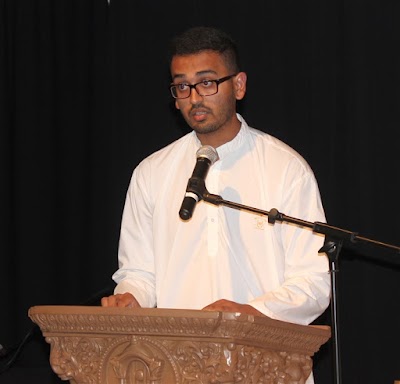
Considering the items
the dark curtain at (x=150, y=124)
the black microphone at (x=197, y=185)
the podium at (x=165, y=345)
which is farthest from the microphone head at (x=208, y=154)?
the dark curtain at (x=150, y=124)

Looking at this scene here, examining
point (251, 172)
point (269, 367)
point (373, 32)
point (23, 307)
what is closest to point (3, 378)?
point (23, 307)

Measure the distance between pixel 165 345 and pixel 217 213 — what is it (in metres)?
1.02

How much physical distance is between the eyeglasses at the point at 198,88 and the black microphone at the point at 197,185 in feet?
1.48

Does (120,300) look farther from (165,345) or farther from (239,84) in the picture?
(239,84)

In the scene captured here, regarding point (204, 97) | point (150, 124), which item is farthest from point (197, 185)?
point (150, 124)

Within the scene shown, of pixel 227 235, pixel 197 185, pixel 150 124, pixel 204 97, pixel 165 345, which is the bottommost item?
pixel 165 345

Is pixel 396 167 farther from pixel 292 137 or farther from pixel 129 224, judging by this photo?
pixel 129 224

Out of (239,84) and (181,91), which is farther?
(239,84)

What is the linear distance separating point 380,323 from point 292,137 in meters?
1.15

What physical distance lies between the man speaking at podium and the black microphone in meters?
0.30

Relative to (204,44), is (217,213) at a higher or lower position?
lower

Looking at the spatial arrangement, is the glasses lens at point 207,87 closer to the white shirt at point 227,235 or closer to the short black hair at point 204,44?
the short black hair at point 204,44

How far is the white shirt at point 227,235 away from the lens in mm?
3588

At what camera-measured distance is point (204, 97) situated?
3.68m
